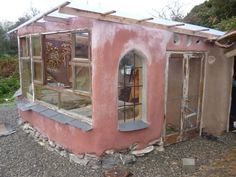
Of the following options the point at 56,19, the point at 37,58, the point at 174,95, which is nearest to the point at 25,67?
the point at 37,58

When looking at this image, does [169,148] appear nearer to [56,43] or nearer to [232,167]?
[232,167]

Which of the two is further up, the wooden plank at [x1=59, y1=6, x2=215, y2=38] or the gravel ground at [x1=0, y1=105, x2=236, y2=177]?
the wooden plank at [x1=59, y1=6, x2=215, y2=38]

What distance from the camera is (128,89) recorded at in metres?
6.49

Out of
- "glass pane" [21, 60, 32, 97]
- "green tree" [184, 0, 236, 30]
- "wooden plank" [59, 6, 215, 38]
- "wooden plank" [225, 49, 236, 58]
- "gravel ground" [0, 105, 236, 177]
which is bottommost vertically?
"gravel ground" [0, 105, 236, 177]

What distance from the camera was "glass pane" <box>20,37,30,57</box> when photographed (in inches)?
336

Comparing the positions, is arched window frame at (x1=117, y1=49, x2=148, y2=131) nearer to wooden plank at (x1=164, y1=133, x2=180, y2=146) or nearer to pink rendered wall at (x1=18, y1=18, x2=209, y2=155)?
pink rendered wall at (x1=18, y1=18, x2=209, y2=155)

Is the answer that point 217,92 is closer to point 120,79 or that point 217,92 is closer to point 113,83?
point 120,79

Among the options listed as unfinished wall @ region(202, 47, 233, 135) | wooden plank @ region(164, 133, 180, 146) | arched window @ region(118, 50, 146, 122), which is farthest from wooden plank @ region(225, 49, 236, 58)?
arched window @ region(118, 50, 146, 122)

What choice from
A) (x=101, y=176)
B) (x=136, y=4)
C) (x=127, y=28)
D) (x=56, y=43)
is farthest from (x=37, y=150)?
(x=136, y=4)

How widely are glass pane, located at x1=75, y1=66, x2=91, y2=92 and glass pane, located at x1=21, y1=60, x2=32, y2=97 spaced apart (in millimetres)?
2922

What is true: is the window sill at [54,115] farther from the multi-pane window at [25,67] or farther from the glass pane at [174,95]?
the glass pane at [174,95]

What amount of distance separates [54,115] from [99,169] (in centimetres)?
197

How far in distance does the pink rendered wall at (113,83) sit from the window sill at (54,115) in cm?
15

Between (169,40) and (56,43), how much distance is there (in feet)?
9.44
